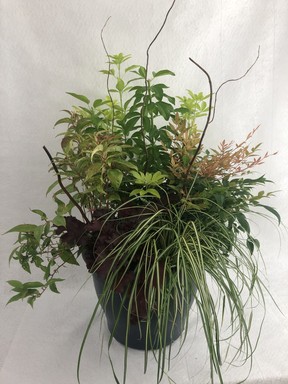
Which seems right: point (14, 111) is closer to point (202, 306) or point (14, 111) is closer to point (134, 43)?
point (134, 43)

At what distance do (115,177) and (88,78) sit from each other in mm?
507

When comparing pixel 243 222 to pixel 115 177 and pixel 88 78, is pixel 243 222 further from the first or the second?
pixel 88 78

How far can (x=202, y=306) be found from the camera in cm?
78

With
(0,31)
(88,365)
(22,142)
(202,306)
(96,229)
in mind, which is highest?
(0,31)

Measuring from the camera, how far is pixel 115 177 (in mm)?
840

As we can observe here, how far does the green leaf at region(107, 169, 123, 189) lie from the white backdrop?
47cm

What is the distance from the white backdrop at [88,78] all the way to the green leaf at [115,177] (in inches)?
18.4

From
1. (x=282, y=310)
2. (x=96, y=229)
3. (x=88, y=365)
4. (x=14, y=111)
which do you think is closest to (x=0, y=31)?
(x=14, y=111)

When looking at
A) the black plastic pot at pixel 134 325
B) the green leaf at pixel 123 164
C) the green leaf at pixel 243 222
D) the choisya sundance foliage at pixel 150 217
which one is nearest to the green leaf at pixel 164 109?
the choisya sundance foliage at pixel 150 217

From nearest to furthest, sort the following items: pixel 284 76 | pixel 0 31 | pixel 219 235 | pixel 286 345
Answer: pixel 219 235 < pixel 286 345 < pixel 0 31 < pixel 284 76

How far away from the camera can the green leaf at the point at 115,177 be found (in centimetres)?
84

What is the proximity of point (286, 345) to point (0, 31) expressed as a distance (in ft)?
4.05

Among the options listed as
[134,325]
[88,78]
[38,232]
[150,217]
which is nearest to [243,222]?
[150,217]

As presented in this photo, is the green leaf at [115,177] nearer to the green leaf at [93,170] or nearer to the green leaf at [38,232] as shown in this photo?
the green leaf at [93,170]
